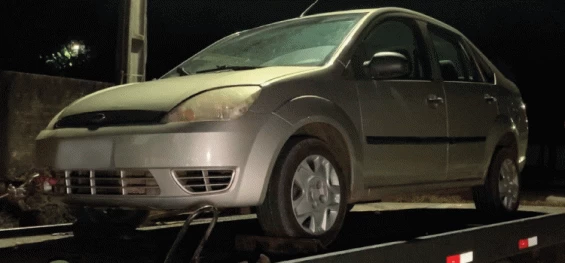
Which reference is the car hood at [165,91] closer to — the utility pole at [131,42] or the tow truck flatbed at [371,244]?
the tow truck flatbed at [371,244]

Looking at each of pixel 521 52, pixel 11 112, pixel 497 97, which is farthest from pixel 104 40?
pixel 497 97

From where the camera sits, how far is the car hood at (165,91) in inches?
140

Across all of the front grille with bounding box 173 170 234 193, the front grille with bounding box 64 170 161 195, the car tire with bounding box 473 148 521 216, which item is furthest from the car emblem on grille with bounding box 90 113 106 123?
the car tire with bounding box 473 148 521 216

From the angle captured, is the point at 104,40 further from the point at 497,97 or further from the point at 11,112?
the point at 497,97

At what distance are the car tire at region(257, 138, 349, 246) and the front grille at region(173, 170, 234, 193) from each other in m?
0.26

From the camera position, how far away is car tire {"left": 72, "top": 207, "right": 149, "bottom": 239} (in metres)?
3.98

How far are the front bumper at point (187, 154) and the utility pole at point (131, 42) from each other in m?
3.66

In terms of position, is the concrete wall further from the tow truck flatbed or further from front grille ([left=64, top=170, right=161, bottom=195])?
front grille ([left=64, top=170, right=161, bottom=195])

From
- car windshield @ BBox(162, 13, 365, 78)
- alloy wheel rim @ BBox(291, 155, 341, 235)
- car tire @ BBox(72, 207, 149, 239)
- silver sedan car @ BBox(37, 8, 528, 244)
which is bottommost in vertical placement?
car tire @ BBox(72, 207, 149, 239)

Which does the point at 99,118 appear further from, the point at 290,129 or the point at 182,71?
the point at 182,71

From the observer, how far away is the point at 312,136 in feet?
13.0

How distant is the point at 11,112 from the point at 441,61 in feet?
15.3

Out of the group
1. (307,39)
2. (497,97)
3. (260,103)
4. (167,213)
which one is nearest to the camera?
(260,103)

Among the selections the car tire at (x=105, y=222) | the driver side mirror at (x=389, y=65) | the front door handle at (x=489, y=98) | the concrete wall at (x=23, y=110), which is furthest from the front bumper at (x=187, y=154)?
the concrete wall at (x=23, y=110)
